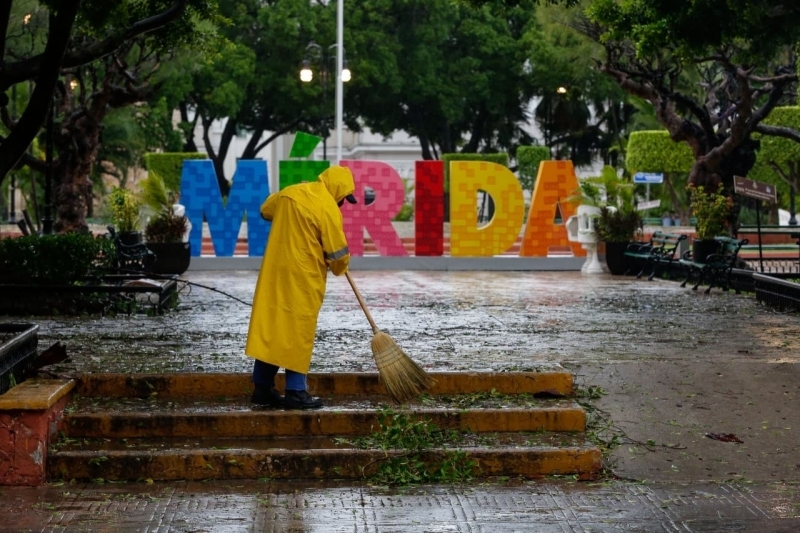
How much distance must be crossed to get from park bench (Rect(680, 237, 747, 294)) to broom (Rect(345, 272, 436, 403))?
428 inches

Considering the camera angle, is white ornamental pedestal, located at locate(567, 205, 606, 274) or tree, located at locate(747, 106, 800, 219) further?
tree, located at locate(747, 106, 800, 219)

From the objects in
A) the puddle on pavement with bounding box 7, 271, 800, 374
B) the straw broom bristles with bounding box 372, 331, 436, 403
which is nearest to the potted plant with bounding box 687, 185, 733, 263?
the puddle on pavement with bounding box 7, 271, 800, 374

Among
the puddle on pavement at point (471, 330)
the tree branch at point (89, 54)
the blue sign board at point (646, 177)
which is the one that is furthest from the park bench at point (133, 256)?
the blue sign board at point (646, 177)

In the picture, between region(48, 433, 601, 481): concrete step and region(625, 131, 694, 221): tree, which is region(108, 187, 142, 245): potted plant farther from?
region(625, 131, 694, 221): tree

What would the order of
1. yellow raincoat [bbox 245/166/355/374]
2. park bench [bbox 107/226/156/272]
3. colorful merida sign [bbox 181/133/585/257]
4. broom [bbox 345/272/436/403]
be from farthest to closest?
1. colorful merida sign [bbox 181/133/585/257]
2. park bench [bbox 107/226/156/272]
3. broom [bbox 345/272/436/403]
4. yellow raincoat [bbox 245/166/355/374]

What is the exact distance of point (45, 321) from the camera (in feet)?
44.7

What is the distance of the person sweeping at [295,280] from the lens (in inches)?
313

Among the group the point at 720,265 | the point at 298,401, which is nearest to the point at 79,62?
the point at 298,401

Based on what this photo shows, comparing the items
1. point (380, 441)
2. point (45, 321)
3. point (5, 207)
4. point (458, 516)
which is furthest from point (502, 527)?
point (5, 207)

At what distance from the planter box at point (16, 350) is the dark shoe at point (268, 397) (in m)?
1.62

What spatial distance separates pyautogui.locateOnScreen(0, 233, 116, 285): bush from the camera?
1454cm

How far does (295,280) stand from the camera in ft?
26.3

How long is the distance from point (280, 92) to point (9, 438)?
122 ft

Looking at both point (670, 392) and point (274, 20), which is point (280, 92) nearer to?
point (274, 20)
